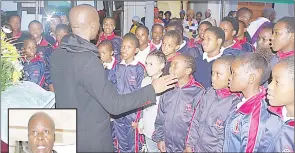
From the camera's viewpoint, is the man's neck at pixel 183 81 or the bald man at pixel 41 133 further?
the man's neck at pixel 183 81

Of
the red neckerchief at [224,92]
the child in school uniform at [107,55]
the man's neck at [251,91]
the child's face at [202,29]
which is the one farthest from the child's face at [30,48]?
the man's neck at [251,91]

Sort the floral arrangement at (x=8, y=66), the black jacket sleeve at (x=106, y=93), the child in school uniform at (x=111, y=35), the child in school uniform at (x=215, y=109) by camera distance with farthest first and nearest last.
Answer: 1. the child in school uniform at (x=111, y=35)
2. the child in school uniform at (x=215, y=109)
3. the floral arrangement at (x=8, y=66)
4. the black jacket sleeve at (x=106, y=93)

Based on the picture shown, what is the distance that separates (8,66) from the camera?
4.29 ft

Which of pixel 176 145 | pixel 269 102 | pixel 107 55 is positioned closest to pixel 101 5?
pixel 107 55

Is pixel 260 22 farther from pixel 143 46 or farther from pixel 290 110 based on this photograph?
pixel 290 110

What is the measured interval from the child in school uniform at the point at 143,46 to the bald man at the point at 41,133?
60 centimetres

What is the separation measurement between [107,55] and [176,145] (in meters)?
0.52

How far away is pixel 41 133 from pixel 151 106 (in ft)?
1.82

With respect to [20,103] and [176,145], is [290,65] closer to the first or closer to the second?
[176,145]

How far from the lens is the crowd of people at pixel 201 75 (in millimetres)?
1288

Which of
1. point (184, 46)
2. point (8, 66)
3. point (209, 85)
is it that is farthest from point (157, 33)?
point (8, 66)

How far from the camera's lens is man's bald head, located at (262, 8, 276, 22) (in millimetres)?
1627

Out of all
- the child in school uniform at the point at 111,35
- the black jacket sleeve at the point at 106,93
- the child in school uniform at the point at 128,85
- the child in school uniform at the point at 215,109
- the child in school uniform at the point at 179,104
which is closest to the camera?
the black jacket sleeve at the point at 106,93

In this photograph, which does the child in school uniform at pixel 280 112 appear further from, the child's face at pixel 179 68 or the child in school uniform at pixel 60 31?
the child in school uniform at pixel 60 31
